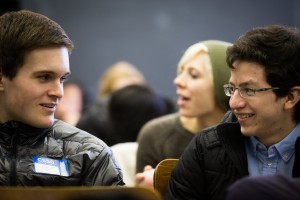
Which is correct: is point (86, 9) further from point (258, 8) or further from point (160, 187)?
point (160, 187)

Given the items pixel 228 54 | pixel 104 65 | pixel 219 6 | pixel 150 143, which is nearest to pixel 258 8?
pixel 219 6

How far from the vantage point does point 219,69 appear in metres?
3.77

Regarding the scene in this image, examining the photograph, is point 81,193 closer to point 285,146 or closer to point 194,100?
point 285,146

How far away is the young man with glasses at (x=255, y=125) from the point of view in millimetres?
2645

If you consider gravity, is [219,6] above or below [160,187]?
above

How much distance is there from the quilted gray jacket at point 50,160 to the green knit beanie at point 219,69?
52.2 inches

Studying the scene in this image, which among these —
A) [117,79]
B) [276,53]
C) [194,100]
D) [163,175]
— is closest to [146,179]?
[163,175]

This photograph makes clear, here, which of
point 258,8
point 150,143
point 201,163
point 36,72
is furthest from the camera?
point 258,8

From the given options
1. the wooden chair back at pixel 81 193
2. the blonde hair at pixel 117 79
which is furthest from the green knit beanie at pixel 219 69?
the blonde hair at pixel 117 79

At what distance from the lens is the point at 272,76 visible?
2.64 m

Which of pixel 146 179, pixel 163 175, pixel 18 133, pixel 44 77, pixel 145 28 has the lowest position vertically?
pixel 146 179

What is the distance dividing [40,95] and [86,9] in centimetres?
653

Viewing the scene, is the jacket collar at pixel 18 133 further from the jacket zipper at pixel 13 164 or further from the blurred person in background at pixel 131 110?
the blurred person in background at pixel 131 110

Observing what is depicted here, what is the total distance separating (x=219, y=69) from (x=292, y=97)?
108 centimetres
